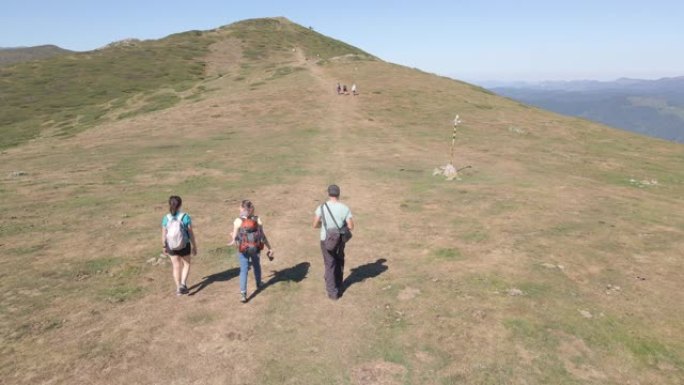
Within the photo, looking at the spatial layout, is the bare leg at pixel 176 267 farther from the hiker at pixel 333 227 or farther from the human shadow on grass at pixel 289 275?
the hiker at pixel 333 227

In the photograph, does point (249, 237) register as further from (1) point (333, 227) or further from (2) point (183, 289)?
(2) point (183, 289)

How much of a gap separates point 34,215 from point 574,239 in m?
20.7

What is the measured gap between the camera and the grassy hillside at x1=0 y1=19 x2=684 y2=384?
29.0 ft

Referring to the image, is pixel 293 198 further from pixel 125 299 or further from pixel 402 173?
pixel 125 299

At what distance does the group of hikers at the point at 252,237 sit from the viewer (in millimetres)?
10852

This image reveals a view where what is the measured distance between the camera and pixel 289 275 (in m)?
13.0

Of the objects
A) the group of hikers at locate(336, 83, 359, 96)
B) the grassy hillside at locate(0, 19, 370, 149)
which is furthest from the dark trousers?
the group of hikers at locate(336, 83, 359, 96)

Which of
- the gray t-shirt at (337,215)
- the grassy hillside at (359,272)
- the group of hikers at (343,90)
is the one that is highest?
the group of hikers at (343,90)

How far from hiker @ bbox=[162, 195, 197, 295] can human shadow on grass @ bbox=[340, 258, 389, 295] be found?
14.2 ft

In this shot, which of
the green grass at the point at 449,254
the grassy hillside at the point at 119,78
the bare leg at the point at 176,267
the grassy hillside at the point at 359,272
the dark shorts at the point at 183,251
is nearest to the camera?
the grassy hillside at the point at 359,272

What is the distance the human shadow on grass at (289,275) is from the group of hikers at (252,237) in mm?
988

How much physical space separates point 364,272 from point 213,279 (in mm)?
4469

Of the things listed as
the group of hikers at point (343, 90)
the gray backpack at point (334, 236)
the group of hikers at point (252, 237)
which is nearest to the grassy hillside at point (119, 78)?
the group of hikers at point (343, 90)

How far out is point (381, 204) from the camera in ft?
63.6
